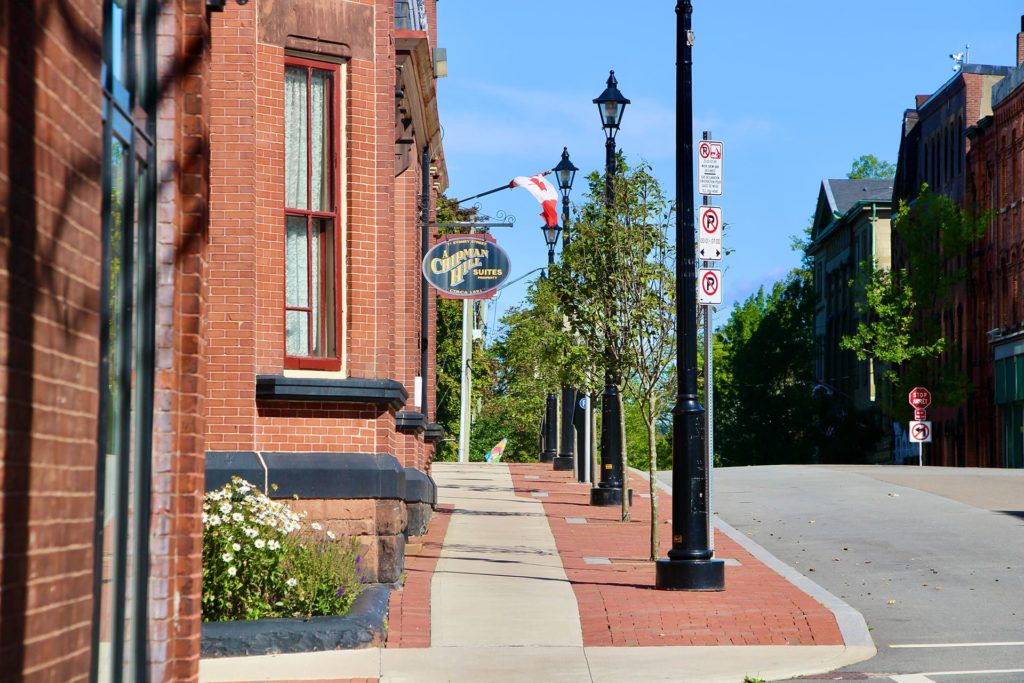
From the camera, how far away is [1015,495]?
2722 cm

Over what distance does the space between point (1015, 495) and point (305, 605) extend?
61.1ft

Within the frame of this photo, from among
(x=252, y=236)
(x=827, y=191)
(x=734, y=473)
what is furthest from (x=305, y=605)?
(x=827, y=191)

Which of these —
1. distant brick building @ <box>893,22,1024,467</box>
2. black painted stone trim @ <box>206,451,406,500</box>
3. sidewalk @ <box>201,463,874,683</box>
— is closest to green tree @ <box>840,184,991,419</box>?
distant brick building @ <box>893,22,1024,467</box>

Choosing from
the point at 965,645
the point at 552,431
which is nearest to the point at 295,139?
the point at 965,645

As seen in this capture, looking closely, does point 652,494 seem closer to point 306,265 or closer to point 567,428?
Result: point 306,265

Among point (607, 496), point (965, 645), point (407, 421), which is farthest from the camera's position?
point (607, 496)

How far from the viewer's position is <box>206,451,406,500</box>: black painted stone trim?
13.3 m

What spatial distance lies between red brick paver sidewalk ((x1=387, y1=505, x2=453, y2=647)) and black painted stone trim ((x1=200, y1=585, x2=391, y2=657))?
0.44 metres

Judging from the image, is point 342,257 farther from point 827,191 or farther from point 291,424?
point 827,191

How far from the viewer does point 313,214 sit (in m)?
14.5

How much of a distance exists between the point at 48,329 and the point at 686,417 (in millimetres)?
10690

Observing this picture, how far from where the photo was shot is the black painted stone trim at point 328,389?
1367cm

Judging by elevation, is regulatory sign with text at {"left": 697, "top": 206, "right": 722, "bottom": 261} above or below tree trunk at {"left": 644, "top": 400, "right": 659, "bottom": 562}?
above

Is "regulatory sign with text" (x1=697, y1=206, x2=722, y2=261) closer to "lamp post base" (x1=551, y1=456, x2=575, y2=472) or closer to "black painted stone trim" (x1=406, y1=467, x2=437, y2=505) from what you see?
"black painted stone trim" (x1=406, y1=467, x2=437, y2=505)
